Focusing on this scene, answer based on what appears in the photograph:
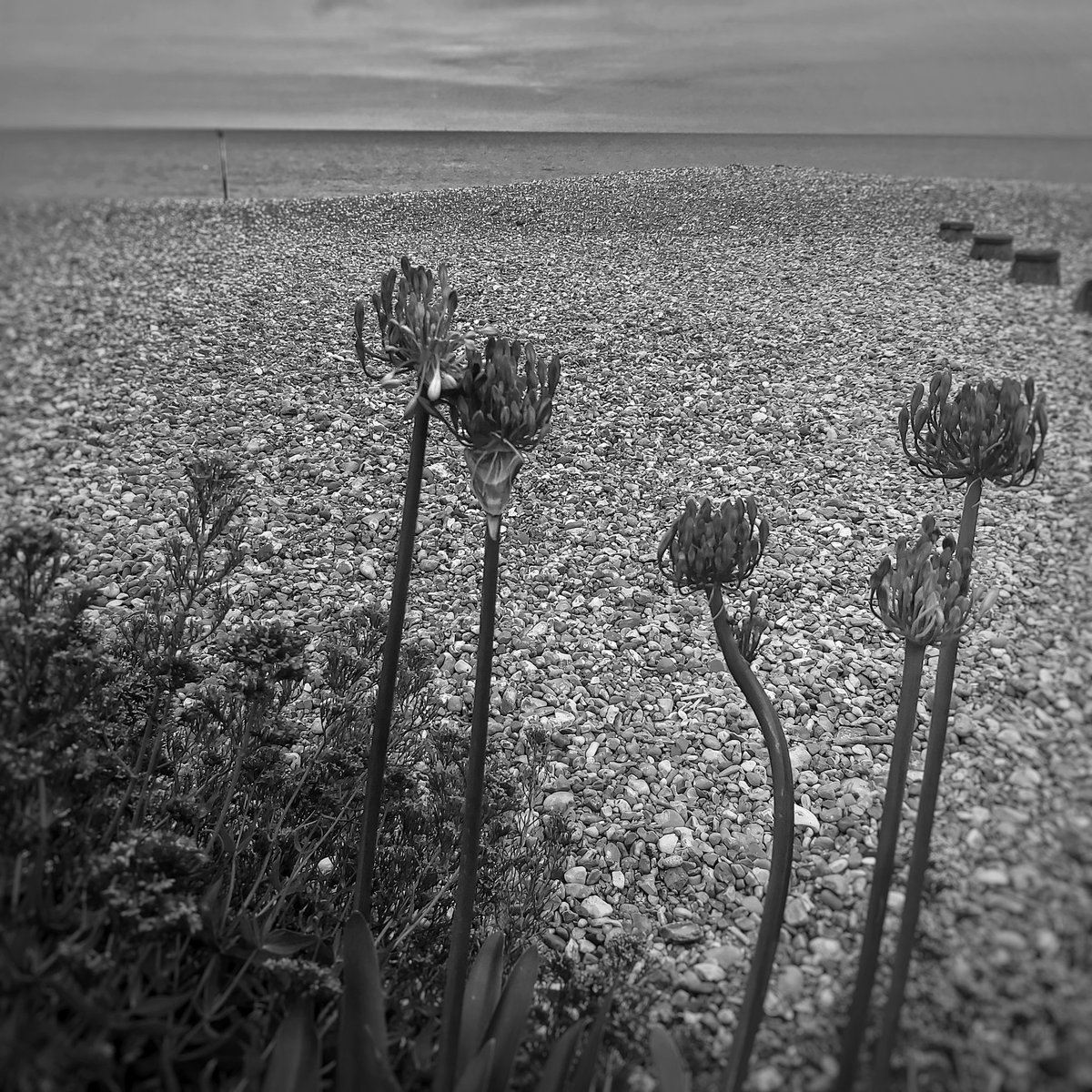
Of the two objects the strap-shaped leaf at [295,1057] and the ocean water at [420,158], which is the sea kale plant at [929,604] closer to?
the ocean water at [420,158]

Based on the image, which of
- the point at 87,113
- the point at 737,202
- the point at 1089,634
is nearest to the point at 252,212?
the point at 87,113

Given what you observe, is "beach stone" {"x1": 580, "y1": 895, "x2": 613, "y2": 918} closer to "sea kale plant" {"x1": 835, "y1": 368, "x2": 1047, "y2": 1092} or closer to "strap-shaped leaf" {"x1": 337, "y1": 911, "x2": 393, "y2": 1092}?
"strap-shaped leaf" {"x1": 337, "y1": 911, "x2": 393, "y2": 1092}

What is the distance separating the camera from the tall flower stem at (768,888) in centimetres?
107

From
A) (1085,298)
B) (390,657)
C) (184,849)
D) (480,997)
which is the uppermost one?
(1085,298)

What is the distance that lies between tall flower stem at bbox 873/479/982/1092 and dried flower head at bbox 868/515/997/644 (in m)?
0.06

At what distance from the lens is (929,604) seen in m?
0.99

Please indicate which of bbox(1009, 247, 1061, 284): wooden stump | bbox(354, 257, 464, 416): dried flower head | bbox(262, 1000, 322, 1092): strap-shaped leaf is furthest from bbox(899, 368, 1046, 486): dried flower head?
bbox(262, 1000, 322, 1092): strap-shaped leaf

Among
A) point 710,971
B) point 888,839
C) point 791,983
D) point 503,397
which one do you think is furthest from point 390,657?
point 710,971

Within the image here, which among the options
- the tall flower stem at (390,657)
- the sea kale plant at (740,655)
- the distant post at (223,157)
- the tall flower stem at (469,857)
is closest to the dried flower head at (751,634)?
the sea kale plant at (740,655)

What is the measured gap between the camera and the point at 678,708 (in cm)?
243

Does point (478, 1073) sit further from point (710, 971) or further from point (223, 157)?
point (223, 157)

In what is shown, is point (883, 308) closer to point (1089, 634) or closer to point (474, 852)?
point (1089, 634)

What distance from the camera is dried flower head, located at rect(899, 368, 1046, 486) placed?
110 centimetres

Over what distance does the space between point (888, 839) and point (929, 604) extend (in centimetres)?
28
